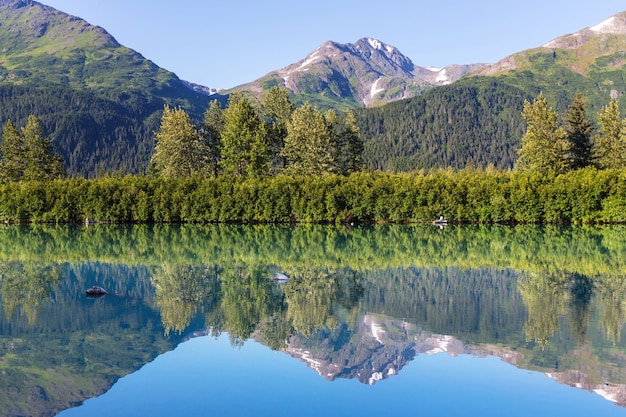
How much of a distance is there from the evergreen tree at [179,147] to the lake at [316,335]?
3737 cm

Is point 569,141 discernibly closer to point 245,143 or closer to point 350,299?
point 245,143

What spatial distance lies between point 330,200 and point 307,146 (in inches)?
443

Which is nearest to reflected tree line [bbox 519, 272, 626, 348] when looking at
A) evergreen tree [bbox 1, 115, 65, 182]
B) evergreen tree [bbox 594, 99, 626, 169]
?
evergreen tree [bbox 594, 99, 626, 169]

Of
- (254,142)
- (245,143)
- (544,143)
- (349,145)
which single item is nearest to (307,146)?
(254,142)

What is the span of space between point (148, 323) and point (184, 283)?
→ 5928mm

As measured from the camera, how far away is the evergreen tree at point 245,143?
6544 cm

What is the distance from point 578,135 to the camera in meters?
69.8

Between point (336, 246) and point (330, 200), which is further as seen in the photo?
point (330, 200)

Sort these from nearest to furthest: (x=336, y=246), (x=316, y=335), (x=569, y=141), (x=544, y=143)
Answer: (x=316, y=335) → (x=336, y=246) → (x=544, y=143) → (x=569, y=141)

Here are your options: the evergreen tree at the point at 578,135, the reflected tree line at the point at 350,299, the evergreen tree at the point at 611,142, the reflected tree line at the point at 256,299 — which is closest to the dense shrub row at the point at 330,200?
the evergreen tree at the point at 611,142

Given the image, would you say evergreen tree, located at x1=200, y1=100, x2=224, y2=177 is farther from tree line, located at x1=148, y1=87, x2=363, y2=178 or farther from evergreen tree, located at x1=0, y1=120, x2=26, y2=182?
evergreen tree, located at x1=0, y1=120, x2=26, y2=182

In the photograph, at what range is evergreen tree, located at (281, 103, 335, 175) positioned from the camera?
6644 cm

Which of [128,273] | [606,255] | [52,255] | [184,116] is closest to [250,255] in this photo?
[128,273]

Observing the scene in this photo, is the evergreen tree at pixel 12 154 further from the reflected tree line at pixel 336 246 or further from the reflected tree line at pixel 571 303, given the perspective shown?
the reflected tree line at pixel 571 303
